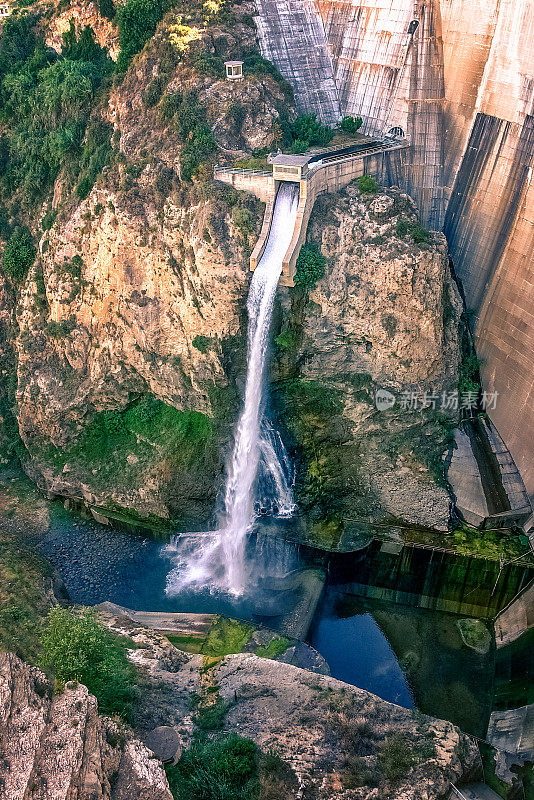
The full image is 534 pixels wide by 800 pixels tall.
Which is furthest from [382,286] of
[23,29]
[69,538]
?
[23,29]

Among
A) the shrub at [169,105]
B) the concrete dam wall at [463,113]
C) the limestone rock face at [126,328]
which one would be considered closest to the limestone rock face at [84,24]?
the shrub at [169,105]

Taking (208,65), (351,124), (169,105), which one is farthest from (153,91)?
(351,124)

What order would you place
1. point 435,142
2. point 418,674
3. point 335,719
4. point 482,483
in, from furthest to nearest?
point 435,142, point 482,483, point 418,674, point 335,719

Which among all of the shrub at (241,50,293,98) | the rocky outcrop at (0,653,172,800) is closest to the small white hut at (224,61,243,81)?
the shrub at (241,50,293,98)

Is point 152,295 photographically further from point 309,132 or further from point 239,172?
point 309,132

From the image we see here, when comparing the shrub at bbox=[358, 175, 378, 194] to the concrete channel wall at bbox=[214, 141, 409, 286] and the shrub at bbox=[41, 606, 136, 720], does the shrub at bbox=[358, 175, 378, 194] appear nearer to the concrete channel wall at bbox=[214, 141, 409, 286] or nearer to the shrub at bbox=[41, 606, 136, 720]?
the concrete channel wall at bbox=[214, 141, 409, 286]

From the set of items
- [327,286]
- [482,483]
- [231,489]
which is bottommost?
[231,489]

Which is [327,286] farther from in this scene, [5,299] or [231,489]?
[5,299]
